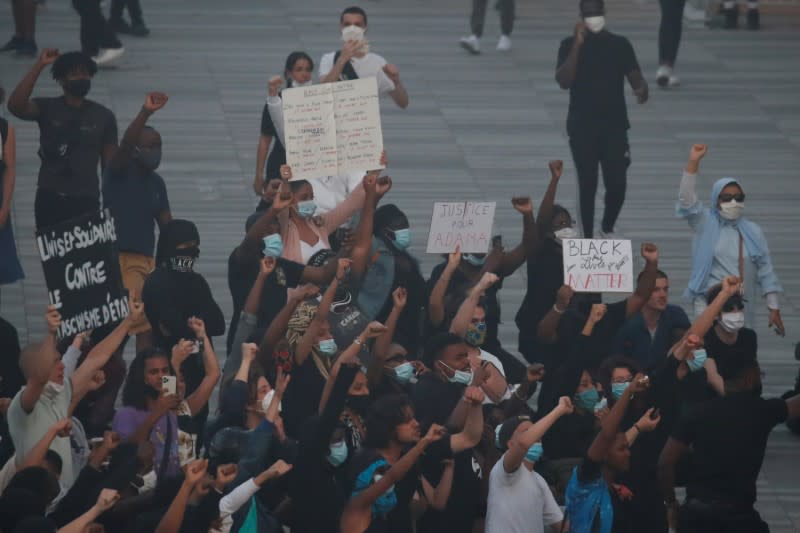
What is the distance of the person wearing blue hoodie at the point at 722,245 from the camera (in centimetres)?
1245

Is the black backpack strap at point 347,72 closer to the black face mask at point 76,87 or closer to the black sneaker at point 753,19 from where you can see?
the black face mask at point 76,87

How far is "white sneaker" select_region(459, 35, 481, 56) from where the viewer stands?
70.8 ft

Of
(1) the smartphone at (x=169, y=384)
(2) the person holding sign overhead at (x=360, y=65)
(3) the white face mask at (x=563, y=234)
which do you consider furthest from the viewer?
(2) the person holding sign overhead at (x=360, y=65)

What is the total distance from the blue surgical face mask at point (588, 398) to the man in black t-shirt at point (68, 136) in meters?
3.96

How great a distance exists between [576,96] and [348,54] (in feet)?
6.92

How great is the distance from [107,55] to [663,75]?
5838 millimetres

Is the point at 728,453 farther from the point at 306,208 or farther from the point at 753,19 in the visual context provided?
the point at 753,19

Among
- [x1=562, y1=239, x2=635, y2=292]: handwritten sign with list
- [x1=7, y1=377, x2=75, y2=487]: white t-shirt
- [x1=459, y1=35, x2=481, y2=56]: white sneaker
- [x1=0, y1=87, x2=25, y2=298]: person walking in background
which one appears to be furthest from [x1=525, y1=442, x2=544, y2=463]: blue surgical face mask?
[x1=459, y1=35, x2=481, y2=56]: white sneaker

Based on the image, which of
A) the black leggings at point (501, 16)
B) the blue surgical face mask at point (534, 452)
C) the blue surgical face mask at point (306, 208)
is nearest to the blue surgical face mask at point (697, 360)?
the blue surgical face mask at point (534, 452)

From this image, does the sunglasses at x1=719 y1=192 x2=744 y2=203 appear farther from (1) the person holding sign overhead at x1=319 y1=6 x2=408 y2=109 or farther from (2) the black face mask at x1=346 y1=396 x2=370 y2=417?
(2) the black face mask at x1=346 y1=396 x2=370 y2=417

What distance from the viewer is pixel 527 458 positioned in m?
9.58

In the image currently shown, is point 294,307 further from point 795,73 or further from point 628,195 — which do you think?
point 795,73

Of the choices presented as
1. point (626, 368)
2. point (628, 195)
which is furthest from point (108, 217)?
point (628, 195)

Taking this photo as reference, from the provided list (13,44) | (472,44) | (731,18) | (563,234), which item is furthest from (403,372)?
(731,18)
